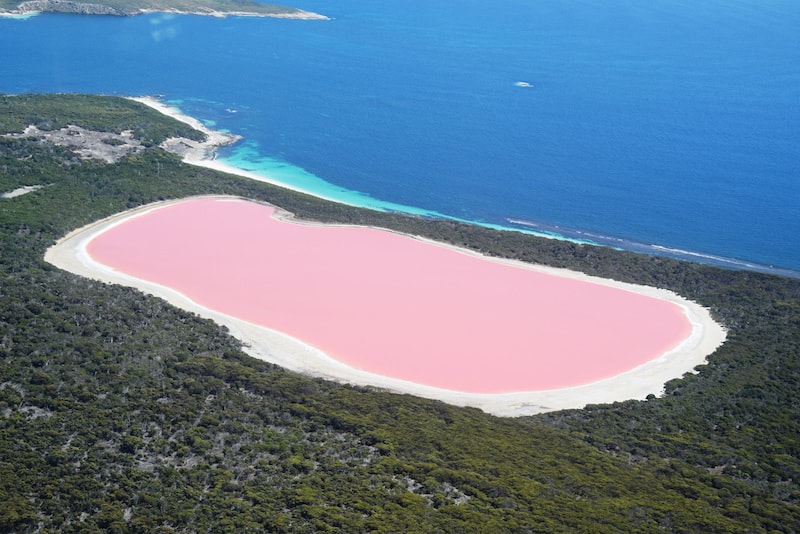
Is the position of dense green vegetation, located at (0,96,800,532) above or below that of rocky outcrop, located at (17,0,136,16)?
below

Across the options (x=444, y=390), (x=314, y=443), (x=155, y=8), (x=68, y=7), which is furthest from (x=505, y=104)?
(x=314, y=443)

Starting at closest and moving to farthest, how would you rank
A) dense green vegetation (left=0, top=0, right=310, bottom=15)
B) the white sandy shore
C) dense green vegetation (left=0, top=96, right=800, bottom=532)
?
dense green vegetation (left=0, top=96, right=800, bottom=532) < the white sandy shore < dense green vegetation (left=0, top=0, right=310, bottom=15)

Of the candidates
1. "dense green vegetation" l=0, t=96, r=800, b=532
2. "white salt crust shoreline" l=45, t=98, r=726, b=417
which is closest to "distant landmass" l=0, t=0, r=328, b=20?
"white salt crust shoreline" l=45, t=98, r=726, b=417

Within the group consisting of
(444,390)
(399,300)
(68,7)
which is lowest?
(444,390)

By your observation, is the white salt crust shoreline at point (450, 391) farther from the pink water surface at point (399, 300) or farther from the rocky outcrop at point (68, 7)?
the rocky outcrop at point (68, 7)

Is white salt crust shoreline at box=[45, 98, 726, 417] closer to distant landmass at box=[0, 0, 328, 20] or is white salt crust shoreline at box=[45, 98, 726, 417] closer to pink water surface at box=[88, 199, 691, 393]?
pink water surface at box=[88, 199, 691, 393]

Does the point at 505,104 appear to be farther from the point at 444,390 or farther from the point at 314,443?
the point at 314,443

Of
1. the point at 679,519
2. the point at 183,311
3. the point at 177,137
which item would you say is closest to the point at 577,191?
the point at 177,137
